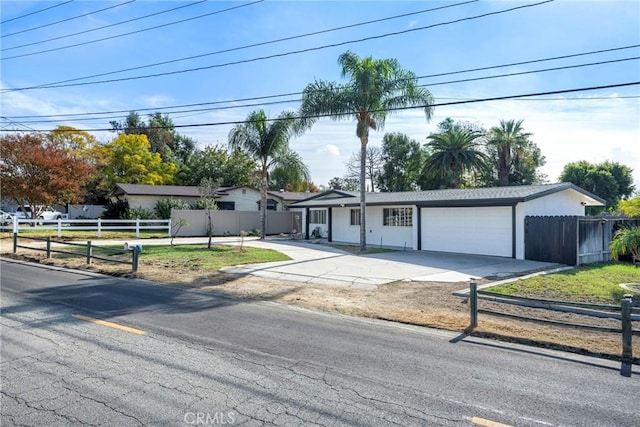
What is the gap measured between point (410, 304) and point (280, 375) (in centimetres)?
503

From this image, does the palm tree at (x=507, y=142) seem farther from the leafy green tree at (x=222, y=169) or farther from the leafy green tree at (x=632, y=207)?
the leafy green tree at (x=632, y=207)

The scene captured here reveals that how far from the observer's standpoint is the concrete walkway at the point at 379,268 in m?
12.8

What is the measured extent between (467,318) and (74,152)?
45.6m

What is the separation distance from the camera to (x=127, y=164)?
43812 mm

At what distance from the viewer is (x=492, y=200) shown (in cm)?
1827

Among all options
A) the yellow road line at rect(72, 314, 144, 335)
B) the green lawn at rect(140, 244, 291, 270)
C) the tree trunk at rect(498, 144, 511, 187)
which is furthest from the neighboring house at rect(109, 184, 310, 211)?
the yellow road line at rect(72, 314, 144, 335)

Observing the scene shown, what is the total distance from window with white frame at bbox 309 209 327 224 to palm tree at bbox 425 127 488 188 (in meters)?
15.8

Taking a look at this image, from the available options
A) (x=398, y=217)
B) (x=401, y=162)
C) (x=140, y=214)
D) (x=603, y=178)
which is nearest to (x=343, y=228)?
(x=398, y=217)

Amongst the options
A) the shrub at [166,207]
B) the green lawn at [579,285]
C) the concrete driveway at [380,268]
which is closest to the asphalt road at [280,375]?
the green lawn at [579,285]

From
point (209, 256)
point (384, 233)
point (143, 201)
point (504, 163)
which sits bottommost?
point (209, 256)

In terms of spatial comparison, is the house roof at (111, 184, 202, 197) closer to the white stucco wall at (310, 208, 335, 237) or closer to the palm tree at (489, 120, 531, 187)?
the white stucco wall at (310, 208, 335, 237)

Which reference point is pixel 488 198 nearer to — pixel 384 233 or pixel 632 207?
pixel 632 207

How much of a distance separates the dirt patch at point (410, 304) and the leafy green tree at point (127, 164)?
31883mm

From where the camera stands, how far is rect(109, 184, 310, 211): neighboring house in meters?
33.9
